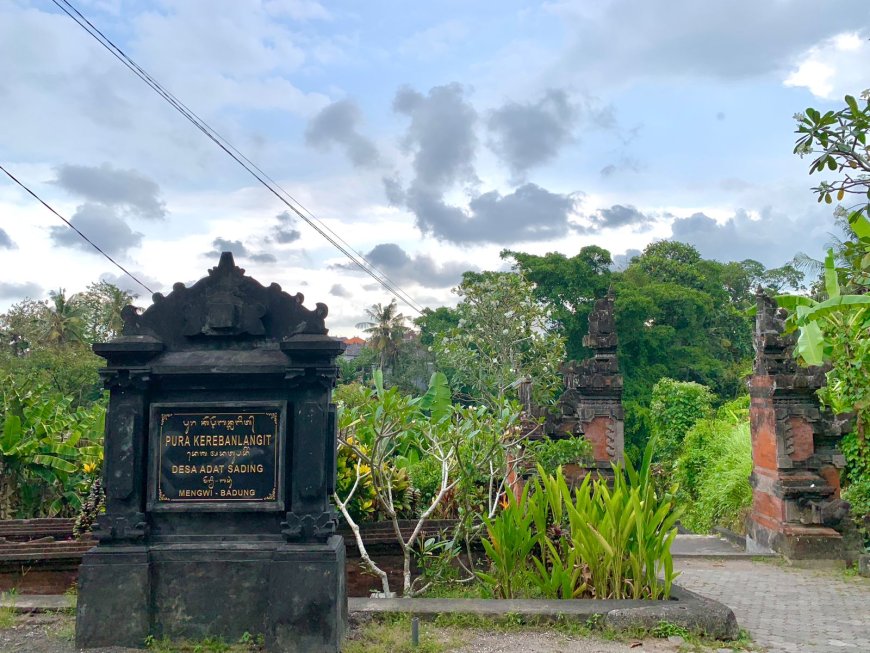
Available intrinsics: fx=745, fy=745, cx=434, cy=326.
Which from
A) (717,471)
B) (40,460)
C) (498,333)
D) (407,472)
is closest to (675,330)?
(498,333)

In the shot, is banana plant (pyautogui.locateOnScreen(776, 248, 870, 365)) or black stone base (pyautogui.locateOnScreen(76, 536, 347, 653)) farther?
black stone base (pyautogui.locateOnScreen(76, 536, 347, 653))

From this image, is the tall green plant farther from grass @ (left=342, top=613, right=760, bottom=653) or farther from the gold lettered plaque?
the gold lettered plaque

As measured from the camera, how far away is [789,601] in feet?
23.4

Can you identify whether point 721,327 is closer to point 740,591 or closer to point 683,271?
point 683,271

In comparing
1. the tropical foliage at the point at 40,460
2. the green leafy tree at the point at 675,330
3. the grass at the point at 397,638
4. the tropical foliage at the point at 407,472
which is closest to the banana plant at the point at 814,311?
the grass at the point at 397,638

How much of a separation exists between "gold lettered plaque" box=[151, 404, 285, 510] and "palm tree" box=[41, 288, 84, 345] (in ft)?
115

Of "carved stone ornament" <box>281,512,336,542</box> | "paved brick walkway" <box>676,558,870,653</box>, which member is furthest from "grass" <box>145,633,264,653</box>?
"paved brick walkway" <box>676,558,870,653</box>

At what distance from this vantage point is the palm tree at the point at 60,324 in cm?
3706

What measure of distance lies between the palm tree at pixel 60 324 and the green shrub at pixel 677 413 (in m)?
29.4

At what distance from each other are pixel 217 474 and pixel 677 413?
50.5 feet

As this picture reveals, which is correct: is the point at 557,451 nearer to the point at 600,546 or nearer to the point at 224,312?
the point at 600,546

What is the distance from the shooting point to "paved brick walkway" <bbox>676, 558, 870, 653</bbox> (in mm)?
5609

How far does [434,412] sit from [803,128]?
602 cm

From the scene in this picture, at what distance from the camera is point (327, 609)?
5141mm
